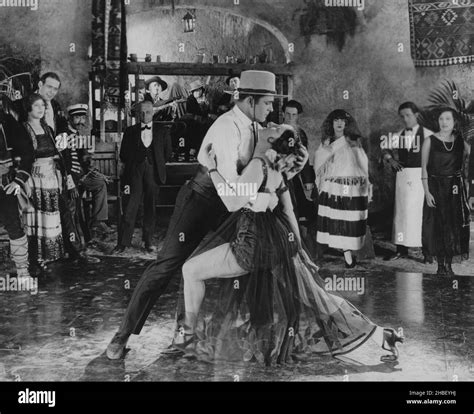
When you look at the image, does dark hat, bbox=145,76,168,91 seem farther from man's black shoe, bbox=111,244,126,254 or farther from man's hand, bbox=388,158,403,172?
man's hand, bbox=388,158,403,172

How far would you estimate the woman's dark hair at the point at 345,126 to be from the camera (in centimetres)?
643

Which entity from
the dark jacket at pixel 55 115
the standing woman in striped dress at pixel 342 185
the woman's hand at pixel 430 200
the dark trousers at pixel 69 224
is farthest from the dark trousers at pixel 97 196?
the woman's hand at pixel 430 200

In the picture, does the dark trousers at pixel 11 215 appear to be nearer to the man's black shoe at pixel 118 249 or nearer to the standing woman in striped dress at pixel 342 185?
the man's black shoe at pixel 118 249

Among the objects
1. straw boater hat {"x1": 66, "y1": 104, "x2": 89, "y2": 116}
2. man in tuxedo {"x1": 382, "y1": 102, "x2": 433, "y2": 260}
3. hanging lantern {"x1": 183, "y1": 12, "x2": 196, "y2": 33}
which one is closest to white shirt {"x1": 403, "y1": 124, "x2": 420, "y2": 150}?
man in tuxedo {"x1": 382, "y1": 102, "x2": 433, "y2": 260}

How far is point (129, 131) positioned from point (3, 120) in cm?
101

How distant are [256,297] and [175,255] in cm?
72

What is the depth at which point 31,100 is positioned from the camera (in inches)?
252

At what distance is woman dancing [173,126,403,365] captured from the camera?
20.1 ft

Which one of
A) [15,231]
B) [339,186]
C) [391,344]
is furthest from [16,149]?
[391,344]

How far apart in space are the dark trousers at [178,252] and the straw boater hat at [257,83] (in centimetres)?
89
